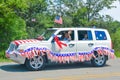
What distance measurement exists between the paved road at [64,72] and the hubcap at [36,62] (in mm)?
322

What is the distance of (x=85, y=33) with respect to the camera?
15.1 metres

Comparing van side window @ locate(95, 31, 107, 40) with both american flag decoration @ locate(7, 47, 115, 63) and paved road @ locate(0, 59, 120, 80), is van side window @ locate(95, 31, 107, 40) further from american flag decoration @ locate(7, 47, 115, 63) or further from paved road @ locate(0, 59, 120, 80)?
paved road @ locate(0, 59, 120, 80)

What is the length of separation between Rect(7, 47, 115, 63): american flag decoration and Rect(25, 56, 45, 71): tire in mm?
206

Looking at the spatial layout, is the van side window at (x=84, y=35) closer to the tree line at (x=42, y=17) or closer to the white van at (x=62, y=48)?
the white van at (x=62, y=48)

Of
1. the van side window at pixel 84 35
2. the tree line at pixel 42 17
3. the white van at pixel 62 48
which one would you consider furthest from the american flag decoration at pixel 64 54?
the tree line at pixel 42 17

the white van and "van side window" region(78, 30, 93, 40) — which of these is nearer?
the white van

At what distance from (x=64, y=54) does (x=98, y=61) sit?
1710mm

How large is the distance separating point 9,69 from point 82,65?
3342mm

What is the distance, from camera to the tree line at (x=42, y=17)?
65.9 ft

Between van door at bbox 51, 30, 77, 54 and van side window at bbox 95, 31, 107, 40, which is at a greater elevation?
van side window at bbox 95, 31, 107, 40

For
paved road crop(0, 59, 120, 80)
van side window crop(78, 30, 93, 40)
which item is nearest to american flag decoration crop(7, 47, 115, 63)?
paved road crop(0, 59, 120, 80)

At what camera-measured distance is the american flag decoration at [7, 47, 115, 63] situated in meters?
13.7

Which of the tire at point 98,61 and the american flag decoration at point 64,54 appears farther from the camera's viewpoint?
the tire at point 98,61

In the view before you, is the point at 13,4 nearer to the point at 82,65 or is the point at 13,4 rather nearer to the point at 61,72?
the point at 82,65
